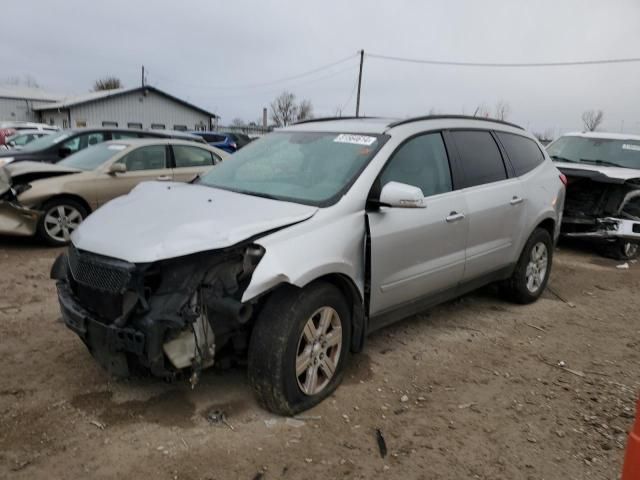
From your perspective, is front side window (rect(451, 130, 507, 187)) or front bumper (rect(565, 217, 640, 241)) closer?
front side window (rect(451, 130, 507, 187))

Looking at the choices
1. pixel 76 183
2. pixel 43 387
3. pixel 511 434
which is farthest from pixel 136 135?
pixel 511 434

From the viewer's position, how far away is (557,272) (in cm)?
704

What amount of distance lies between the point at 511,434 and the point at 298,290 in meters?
1.53

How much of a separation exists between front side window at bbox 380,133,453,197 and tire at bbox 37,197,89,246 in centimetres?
482

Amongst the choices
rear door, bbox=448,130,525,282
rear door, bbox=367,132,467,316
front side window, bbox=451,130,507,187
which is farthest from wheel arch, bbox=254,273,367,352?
front side window, bbox=451,130,507,187

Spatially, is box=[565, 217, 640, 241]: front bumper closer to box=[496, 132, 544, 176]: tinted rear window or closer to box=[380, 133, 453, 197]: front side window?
box=[496, 132, 544, 176]: tinted rear window

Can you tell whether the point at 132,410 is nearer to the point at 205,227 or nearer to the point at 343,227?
the point at 205,227

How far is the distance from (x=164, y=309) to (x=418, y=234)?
6.21 feet

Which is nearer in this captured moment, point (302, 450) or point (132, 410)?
point (302, 450)

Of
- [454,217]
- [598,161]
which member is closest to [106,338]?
[454,217]

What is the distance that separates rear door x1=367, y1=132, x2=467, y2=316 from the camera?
3.59 m

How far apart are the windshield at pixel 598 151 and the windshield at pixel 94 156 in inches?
290

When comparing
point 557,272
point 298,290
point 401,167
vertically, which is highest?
point 401,167

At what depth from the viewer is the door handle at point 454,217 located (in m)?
4.07
